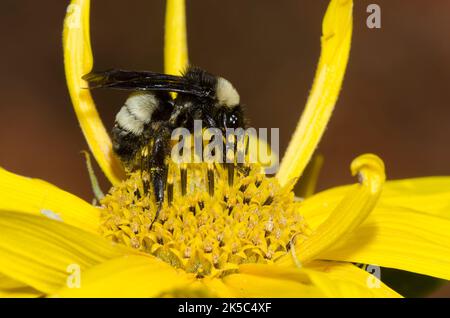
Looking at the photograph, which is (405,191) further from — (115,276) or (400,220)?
(115,276)

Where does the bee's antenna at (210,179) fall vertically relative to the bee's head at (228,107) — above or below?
below

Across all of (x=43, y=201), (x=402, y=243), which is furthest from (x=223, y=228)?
(x=43, y=201)

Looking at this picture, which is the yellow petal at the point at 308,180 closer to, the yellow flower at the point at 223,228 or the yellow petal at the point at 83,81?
the yellow flower at the point at 223,228

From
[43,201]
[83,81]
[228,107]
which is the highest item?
[83,81]

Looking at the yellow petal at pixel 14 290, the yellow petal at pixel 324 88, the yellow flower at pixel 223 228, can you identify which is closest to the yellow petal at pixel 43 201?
the yellow flower at pixel 223 228

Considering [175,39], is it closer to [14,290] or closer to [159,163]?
[159,163]

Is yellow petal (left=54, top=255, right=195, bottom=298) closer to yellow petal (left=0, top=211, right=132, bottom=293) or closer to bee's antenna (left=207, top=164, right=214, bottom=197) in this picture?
yellow petal (left=0, top=211, right=132, bottom=293)
